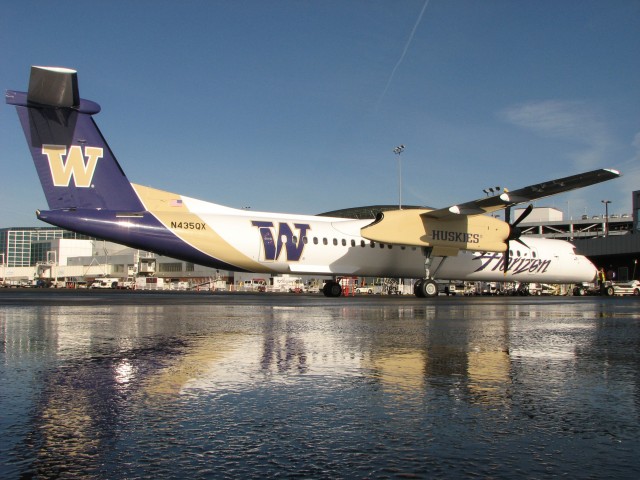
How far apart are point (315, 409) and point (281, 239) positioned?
69.0ft

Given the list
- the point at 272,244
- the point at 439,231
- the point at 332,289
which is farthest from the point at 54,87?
the point at 439,231

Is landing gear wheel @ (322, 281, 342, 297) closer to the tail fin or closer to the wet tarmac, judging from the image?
the tail fin

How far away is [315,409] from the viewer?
3.55 m

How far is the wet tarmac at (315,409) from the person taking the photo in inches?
99.3

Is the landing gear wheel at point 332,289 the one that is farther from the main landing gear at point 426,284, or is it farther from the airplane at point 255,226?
the main landing gear at point 426,284

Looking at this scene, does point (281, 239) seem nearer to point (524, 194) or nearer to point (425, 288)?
point (425, 288)

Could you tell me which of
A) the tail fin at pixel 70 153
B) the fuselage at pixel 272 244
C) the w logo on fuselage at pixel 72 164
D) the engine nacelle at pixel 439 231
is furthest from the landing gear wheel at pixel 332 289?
the w logo on fuselage at pixel 72 164

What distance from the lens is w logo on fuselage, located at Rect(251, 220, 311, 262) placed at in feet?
78.8

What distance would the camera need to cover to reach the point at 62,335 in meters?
7.84

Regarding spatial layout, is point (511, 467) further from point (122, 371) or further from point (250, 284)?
point (250, 284)

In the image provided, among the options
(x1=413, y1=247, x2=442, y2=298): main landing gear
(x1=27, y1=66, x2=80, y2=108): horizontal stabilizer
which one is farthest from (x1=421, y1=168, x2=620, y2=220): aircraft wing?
(x1=27, y1=66, x2=80, y2=108): horizontal stabilizer

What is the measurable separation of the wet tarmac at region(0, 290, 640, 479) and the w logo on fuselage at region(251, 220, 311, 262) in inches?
668

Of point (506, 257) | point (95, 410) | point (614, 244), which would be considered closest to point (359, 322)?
point (95, 410)

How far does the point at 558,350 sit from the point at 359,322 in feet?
14.9
